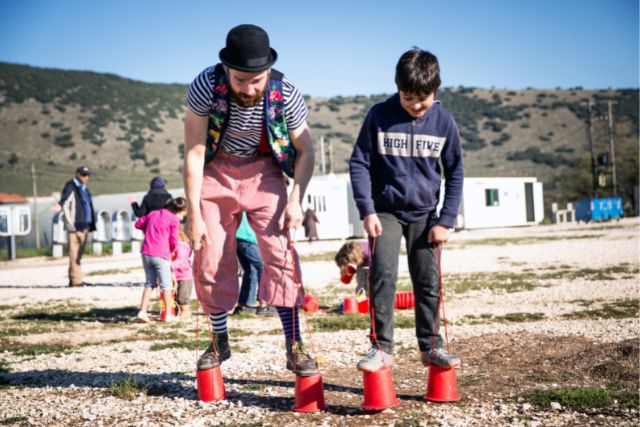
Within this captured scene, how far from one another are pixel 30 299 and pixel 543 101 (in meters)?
95.0

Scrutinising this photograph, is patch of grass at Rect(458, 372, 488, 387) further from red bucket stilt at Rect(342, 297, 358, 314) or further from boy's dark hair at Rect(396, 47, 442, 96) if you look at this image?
red bucket stilt at Rect(342, 297, 358, 314)

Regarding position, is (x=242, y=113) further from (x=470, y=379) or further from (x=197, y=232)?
(x=470, y=379)

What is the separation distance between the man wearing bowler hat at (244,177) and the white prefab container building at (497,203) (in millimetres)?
31025

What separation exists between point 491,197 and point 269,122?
34903mm

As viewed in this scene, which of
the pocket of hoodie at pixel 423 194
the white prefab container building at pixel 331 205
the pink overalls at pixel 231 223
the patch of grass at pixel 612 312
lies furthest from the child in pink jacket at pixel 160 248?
the white prefab container building at pixel 331 205

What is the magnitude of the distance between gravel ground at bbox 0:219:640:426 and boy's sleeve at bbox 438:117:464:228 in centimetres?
101

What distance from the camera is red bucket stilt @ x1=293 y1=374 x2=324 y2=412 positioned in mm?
3670

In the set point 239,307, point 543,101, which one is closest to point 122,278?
point 239,307

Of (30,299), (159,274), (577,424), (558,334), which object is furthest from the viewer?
(30,299)

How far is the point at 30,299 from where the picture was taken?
11352 millimetres

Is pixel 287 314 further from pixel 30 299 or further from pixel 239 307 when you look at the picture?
pixel 30 299

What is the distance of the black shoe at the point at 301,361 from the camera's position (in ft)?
12.3

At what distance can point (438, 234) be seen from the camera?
3959mm

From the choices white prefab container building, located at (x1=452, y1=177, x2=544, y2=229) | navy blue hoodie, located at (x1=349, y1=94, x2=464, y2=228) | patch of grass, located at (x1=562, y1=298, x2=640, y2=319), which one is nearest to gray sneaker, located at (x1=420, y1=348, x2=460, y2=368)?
navy blue hoodie, located at (x1=349, y1=94, x2=464, y2=228)
